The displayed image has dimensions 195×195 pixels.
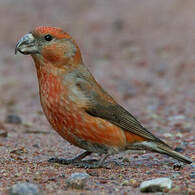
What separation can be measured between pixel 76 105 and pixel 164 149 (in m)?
1.10

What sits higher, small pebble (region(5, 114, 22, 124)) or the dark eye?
the dark eye

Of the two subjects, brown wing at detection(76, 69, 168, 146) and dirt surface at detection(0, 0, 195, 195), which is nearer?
dirt surface at detection(0, 0, 195, 195)

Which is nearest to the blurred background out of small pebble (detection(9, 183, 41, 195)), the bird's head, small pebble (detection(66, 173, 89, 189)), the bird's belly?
the bird's head

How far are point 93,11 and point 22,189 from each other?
1161 centimetres

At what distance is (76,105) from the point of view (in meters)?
5.08

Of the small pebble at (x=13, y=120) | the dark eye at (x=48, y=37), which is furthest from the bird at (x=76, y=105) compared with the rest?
the small pebble at (x=13, y=120)

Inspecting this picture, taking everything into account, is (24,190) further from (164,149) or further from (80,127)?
(164,149)

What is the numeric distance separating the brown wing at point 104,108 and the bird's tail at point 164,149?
2.6 inches

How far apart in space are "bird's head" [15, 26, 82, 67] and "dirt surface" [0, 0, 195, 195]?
1.07 metres

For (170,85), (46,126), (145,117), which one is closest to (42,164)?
(46,126)

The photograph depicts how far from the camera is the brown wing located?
5.25 m

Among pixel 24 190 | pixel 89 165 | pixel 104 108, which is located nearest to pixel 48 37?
pixel 104 108

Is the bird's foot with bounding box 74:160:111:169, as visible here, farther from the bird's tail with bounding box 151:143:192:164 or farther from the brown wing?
the bird's tail with bounding box 151:143:192:164

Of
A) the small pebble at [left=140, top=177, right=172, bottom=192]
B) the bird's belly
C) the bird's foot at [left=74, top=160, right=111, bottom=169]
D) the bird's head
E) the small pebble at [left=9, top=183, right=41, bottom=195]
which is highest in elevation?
the bird's head
